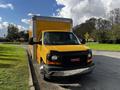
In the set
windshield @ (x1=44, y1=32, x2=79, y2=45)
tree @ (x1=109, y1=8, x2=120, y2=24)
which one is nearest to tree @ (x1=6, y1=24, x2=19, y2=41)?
tree @ (x1=109, y1=8, x2=120, y2=24)

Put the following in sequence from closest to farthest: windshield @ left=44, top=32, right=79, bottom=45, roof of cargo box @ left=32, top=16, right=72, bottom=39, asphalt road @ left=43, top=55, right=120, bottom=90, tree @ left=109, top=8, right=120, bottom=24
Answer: asphalt road @ left=43, top=55, right=120, bottom=90, windshield @ left=44, top=32, right=79, bottom=45, roof of cargo box @ left=32, top=16, right=72, bottom=39, tree @ left=109, top=8, right=120, bottom=24

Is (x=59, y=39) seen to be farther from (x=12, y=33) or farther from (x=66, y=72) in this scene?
(x=12, y=33)

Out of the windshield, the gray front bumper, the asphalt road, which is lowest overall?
the asphalt road

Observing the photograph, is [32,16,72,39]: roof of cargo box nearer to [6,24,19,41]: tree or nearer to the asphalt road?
the asphalt road

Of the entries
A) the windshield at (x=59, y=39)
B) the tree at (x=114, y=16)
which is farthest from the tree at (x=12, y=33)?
the windshield at (x=59, y=39)

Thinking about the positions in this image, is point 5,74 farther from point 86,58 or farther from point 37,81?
point 86,58

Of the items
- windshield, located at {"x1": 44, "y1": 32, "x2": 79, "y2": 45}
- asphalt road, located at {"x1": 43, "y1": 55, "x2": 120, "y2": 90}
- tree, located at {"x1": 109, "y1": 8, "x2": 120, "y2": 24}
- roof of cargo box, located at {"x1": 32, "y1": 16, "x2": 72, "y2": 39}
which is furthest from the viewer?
tree, located at {"x1": 109, "y1": 8, "x2": 120, "y2": 24}

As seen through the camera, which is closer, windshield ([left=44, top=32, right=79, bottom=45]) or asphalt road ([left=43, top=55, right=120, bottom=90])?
asphalt road ([left=43, top=55, right=120, bottom=90])

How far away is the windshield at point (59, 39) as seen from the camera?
32.2 feet

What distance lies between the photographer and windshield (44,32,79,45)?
387 inches

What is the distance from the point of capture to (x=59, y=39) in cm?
1017

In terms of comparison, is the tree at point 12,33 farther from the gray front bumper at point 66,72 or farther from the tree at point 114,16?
the gray front bumper at point 66,72

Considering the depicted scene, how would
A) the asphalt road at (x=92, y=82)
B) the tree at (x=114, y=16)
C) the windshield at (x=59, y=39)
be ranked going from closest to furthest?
the asphalt road at (x=92, y=82), the windshield at (x=59, y=39), the tree at (x=114, y=16)

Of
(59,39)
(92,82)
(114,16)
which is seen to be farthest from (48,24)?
(114,16)
